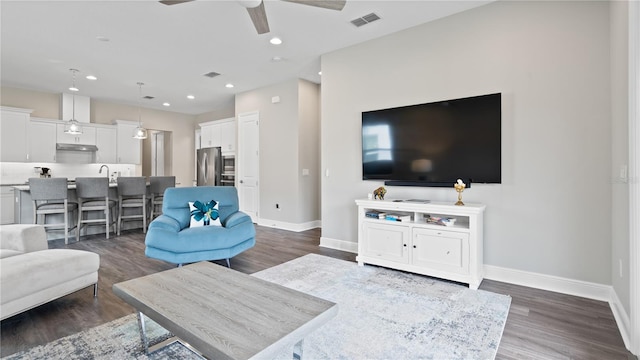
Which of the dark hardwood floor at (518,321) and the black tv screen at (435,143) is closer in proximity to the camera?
the dark hardwood floor at (518,321)

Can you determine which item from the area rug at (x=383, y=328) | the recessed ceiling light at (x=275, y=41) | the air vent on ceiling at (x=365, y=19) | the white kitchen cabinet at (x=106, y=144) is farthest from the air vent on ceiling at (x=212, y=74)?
the area rug at (x=383, y=328)

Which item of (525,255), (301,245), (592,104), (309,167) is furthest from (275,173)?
(592,104)

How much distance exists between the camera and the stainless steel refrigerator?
25.1ft

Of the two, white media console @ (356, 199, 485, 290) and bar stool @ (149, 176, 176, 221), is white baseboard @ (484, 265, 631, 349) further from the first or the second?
bar stool @ (149, 176, 176, 221)

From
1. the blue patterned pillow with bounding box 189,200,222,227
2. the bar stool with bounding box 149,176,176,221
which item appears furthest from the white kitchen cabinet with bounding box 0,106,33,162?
the blue patterned pillow with bounding box 189,200,222,227

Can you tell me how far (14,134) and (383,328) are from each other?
7.92m

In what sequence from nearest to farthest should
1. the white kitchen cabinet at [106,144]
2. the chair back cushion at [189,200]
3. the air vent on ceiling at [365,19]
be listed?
the air vent on ceiling at [365,19] < the chair back cushion at [189,200] < the white kitchen cabinet at [106,144]

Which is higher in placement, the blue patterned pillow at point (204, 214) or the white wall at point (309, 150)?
the white wall at point (309, 150)

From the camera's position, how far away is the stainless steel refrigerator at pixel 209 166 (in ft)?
25.1

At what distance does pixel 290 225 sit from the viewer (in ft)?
19.3

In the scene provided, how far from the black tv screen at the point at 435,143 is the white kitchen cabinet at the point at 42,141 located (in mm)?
6921

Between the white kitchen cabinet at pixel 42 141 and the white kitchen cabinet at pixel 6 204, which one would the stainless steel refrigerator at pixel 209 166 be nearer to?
the white kitchen cabinet at pixel 42 141

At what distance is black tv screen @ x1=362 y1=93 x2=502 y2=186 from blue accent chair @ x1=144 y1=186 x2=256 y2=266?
181 cm

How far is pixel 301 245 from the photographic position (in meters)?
4.63
